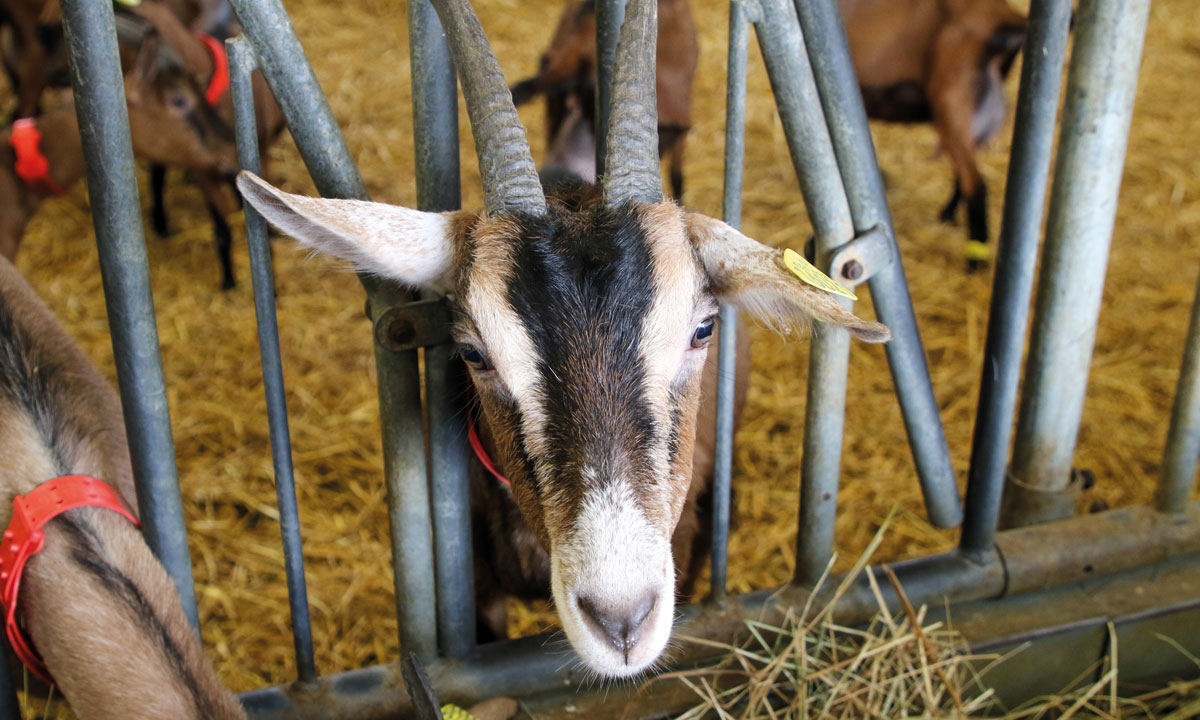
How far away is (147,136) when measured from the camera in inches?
190

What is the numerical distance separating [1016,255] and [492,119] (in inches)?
55.2

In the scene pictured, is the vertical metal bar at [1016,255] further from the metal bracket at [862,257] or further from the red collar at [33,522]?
the red collar at [33,522]

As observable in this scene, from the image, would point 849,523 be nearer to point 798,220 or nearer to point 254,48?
point 798,220

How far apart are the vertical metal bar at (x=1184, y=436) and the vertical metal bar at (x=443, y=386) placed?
6.46ft

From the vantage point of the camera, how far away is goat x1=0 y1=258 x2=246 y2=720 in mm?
1970

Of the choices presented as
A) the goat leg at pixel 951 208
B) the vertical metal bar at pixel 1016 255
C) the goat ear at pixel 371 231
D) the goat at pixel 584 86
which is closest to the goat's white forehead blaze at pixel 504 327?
the goat ear at pixel 371 231

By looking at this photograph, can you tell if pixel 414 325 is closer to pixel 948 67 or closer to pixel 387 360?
pixel 387 360

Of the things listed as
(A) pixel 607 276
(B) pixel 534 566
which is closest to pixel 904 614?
(B) pixel 534 566

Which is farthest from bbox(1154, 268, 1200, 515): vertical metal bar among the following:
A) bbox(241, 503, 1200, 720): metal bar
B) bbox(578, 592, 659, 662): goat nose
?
bbox(578, 592, 659, 662): goat nose

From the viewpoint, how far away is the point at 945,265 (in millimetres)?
5285

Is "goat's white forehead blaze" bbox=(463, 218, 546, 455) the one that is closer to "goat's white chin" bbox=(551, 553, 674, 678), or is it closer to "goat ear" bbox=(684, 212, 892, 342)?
"goat's white chin" bbox=(551, 553, 674, 678)

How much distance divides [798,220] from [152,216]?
141 inches

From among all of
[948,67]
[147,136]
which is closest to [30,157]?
[147,136]

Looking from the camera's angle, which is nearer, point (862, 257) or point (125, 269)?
point (125, 269)
